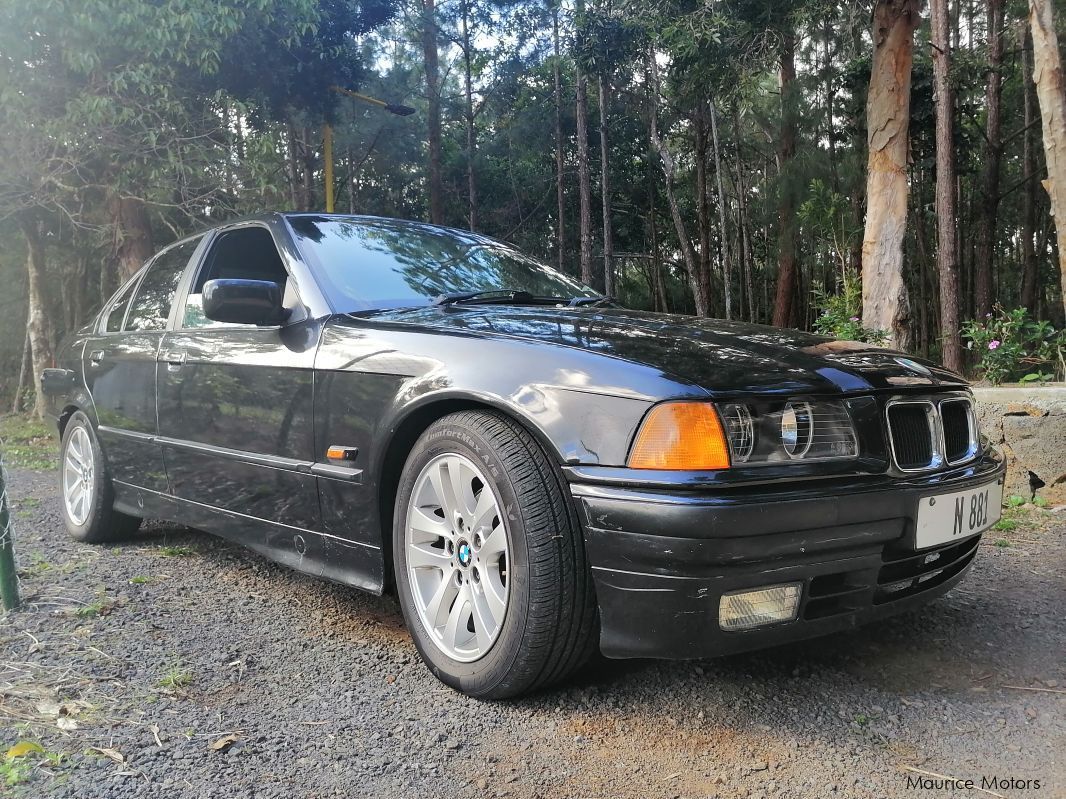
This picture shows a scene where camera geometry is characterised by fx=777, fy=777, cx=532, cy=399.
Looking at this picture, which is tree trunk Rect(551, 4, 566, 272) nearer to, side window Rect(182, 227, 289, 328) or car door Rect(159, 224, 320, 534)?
side window Rect(182, 227, 289, 328)

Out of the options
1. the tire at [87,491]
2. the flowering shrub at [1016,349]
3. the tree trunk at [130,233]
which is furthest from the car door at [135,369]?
the tree trunk at [130,233]

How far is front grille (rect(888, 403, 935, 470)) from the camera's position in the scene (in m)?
2.11

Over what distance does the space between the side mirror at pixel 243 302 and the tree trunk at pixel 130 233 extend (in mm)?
8993

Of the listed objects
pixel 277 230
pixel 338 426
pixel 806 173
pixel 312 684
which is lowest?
pixel 312 684

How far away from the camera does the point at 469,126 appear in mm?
22672

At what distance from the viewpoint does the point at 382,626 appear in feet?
9.22

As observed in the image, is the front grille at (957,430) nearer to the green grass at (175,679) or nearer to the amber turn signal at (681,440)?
the amber turn signal at (681,440)

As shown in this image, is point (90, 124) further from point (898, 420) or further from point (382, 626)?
point (898, 420)

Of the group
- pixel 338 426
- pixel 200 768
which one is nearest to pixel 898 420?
pixel 338 426

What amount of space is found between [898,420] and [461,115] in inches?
945

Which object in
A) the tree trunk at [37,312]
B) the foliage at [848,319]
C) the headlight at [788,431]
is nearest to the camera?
the headlight at [788,431]

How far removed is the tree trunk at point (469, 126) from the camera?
69.5 feet

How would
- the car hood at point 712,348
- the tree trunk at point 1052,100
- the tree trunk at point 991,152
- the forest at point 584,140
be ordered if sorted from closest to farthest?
the car hood at point 712,348, the tree trunk at point 1052,100, the forest at point 584,140, the tree trunk at point 991,152

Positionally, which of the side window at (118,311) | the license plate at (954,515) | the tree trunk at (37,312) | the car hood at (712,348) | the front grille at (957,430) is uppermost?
the tree trunk at (37,312)
